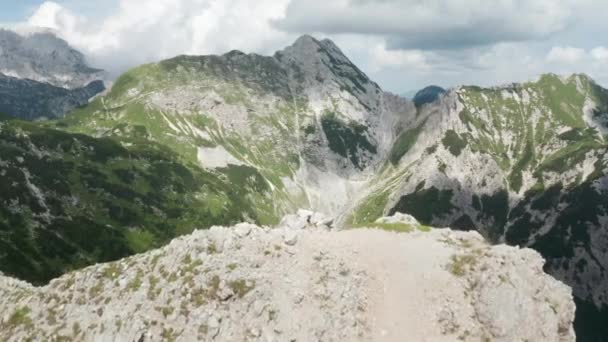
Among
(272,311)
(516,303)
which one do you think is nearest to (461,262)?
(516,303)

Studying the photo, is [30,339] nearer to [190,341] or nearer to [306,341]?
[190,341]

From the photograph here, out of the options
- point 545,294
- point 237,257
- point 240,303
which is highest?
point 237,257

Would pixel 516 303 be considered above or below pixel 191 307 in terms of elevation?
below

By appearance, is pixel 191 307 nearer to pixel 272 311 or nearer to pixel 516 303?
pixel 272 311

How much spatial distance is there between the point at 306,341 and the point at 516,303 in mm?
23758

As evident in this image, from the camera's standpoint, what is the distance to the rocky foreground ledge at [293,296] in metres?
56.7

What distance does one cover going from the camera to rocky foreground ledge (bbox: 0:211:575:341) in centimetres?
5669

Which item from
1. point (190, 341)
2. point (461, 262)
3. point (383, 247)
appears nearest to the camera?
point (190, 341)

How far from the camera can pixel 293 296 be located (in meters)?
58.5

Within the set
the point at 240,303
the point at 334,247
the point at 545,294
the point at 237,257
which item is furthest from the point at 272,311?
the point at 545,294

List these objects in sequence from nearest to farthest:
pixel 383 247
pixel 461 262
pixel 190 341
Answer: pixel 190 341 < pixel 461 262 < pixel 383 247

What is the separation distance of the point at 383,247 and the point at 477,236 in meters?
13.9

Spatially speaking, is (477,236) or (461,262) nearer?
(461,262)

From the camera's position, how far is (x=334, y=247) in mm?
66750
